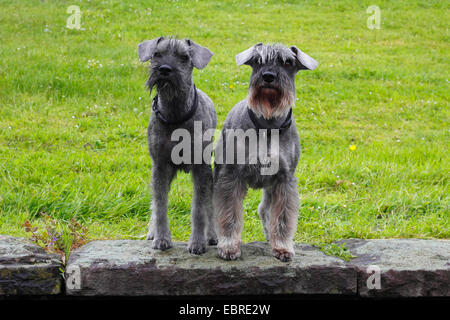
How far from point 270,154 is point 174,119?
867mm

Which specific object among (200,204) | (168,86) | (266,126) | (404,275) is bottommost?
(404,275)

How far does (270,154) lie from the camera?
4434 millimetres

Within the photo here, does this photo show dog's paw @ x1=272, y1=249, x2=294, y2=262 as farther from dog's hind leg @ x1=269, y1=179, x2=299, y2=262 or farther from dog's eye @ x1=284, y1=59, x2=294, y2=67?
dog's eye @ x1=284, y1=59, x2=294, y2=67

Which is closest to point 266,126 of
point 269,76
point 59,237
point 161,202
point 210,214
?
point 269,76

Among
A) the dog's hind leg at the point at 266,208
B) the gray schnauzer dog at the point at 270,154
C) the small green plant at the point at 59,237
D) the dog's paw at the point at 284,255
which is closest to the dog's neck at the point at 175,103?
the gray schnauzer dog at the point at 270,154

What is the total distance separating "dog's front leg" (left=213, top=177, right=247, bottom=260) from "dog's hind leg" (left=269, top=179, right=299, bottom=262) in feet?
0.97

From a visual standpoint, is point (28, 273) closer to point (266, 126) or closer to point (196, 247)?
point (196, 247)

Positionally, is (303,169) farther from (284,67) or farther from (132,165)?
(284,67)

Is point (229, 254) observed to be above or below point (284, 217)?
below

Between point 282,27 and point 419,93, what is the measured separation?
5002 millimetres

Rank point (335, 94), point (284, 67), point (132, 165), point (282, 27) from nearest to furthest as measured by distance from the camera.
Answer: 1. point (284, 67)
2. point (132, 165)
3. point (335, 94)
4. point (282, 27)

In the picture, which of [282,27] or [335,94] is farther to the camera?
[282,27]

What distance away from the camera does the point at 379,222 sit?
20.6ft
